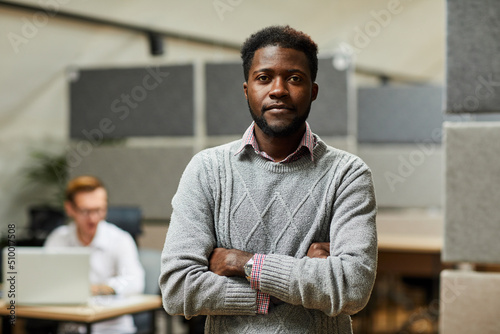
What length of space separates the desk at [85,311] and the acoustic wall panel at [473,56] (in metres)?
1.50

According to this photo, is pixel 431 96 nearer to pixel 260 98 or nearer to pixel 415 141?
pixel 415 141

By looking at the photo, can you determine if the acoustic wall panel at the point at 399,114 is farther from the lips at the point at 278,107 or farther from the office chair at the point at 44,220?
the lips at the point at 278,107

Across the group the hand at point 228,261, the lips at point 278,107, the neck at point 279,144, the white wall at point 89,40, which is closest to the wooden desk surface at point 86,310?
the hand at point 228,261

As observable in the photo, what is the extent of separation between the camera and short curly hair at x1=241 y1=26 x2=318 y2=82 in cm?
128

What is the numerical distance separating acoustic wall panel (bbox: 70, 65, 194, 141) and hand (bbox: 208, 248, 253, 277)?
2.90 m

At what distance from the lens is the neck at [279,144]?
133 centimetres

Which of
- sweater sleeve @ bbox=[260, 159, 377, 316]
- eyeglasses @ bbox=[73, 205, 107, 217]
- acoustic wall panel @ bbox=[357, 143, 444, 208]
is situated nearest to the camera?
sweater sleeve @ bbox=[260, 159, 377, 316]

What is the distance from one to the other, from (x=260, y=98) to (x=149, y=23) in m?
4.75

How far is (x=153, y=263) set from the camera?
3129mm

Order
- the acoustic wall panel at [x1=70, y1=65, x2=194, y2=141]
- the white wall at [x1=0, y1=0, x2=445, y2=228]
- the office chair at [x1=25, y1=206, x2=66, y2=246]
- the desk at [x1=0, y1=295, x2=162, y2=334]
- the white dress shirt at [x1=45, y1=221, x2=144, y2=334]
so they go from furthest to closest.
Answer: the white wall at [x1=0, y1=0, x2=445, y2=228] < the office chair at [x1=25, y1=206, x2=66, y2=246] < the acoustic wall panel at [x1=70, y1=65, x2=194, y2=141] < the white dress shirt at [x1=45, y1=221, x2=144, y2=334] < the desk at [x1=0, y1=295, x2=162, y2=334]

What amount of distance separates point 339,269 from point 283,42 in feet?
1.48

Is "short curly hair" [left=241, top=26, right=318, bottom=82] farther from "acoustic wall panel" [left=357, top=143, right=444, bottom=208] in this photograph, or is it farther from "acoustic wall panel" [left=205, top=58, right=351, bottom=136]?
"acoustic wall panel" [left=357, top=143, right=444, bottom=208]

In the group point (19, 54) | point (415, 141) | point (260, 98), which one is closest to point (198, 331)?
point (415, 141)

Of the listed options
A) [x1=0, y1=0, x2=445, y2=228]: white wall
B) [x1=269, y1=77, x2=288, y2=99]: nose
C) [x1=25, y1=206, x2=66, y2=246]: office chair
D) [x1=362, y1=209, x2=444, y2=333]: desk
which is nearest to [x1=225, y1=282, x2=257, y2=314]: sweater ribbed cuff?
[x1=269, y1=77, x2=288, y2=99]: nose
